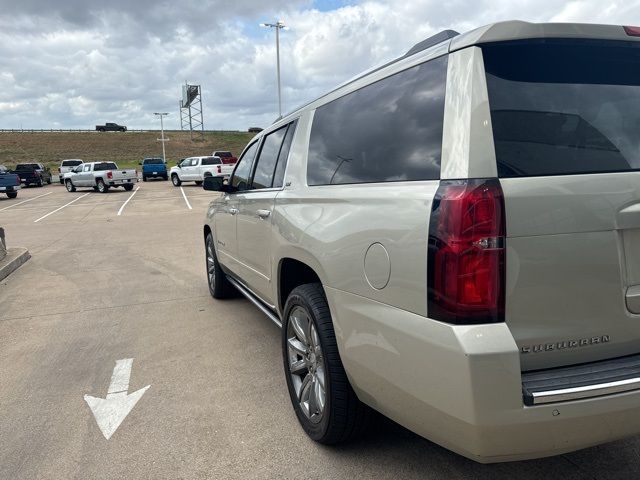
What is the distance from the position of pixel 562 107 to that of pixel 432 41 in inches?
25.4

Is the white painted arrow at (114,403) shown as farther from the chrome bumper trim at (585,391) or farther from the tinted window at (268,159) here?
the chrome bumper trim at (585,391)

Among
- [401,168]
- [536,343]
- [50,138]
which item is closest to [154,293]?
[401,168]

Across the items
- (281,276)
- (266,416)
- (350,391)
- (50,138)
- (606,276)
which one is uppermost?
(50,138)

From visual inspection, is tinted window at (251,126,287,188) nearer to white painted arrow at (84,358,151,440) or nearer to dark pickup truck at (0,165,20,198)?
white painted arrow at (84,358,151,440)

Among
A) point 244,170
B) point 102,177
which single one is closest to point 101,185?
point 102,177

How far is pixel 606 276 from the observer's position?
1861 millimetres

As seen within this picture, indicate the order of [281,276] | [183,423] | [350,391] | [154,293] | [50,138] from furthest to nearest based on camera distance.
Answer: [50,138] → [154,293] → [281,276] → [183,423] → [350,391]

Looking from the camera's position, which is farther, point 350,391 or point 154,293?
point 154,293

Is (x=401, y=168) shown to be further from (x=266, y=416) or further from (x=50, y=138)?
(x=50, y=138)

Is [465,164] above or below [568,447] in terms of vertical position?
above

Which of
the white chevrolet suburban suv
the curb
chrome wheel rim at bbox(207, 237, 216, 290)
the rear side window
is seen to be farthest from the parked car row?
the white chevrolet suburban suv

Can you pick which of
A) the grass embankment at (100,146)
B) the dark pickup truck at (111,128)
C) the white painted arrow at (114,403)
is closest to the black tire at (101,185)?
the white painted arrow at (114,403)

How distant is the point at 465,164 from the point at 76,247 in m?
10.3

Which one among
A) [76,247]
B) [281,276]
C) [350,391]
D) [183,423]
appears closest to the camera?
[350,391]
